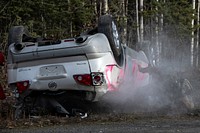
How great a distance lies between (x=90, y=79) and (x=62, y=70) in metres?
0.46

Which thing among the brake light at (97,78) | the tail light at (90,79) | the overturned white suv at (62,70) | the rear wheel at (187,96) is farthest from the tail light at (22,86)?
the rear wheel at (187,96)

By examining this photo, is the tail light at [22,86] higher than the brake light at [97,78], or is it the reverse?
the brake light at [97,78]

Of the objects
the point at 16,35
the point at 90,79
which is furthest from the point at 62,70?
the point at 16,35

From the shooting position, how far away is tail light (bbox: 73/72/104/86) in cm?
650

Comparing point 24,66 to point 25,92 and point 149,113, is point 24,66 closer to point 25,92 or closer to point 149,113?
point 25,92

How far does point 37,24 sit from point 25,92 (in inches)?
412

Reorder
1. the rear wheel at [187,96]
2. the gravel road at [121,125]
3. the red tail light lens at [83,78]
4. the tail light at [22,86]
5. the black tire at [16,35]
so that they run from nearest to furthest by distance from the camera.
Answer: the gravel road at [121,125] < the red tail light lens at [83,78] < the tail light at [22,86] < the black tire at [16,35] < the rear wheel at [187,96]

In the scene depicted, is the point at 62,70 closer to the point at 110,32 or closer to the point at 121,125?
the point at 110,32

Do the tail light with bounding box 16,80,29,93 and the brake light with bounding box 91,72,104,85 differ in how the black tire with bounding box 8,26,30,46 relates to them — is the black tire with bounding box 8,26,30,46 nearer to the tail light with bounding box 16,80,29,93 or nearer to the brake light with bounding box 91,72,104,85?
the tail light with bounding box 16,80,29,93

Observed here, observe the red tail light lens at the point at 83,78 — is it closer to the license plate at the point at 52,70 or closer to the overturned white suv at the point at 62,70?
the overturned white suv at the point at 62,70

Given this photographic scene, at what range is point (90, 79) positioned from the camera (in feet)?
21.4

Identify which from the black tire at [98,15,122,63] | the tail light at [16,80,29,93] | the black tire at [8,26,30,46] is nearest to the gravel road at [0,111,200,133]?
the tail light at [16,80,29,93]

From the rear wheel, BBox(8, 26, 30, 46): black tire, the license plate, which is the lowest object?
the rear wheel

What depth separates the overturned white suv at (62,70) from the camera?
654cm
